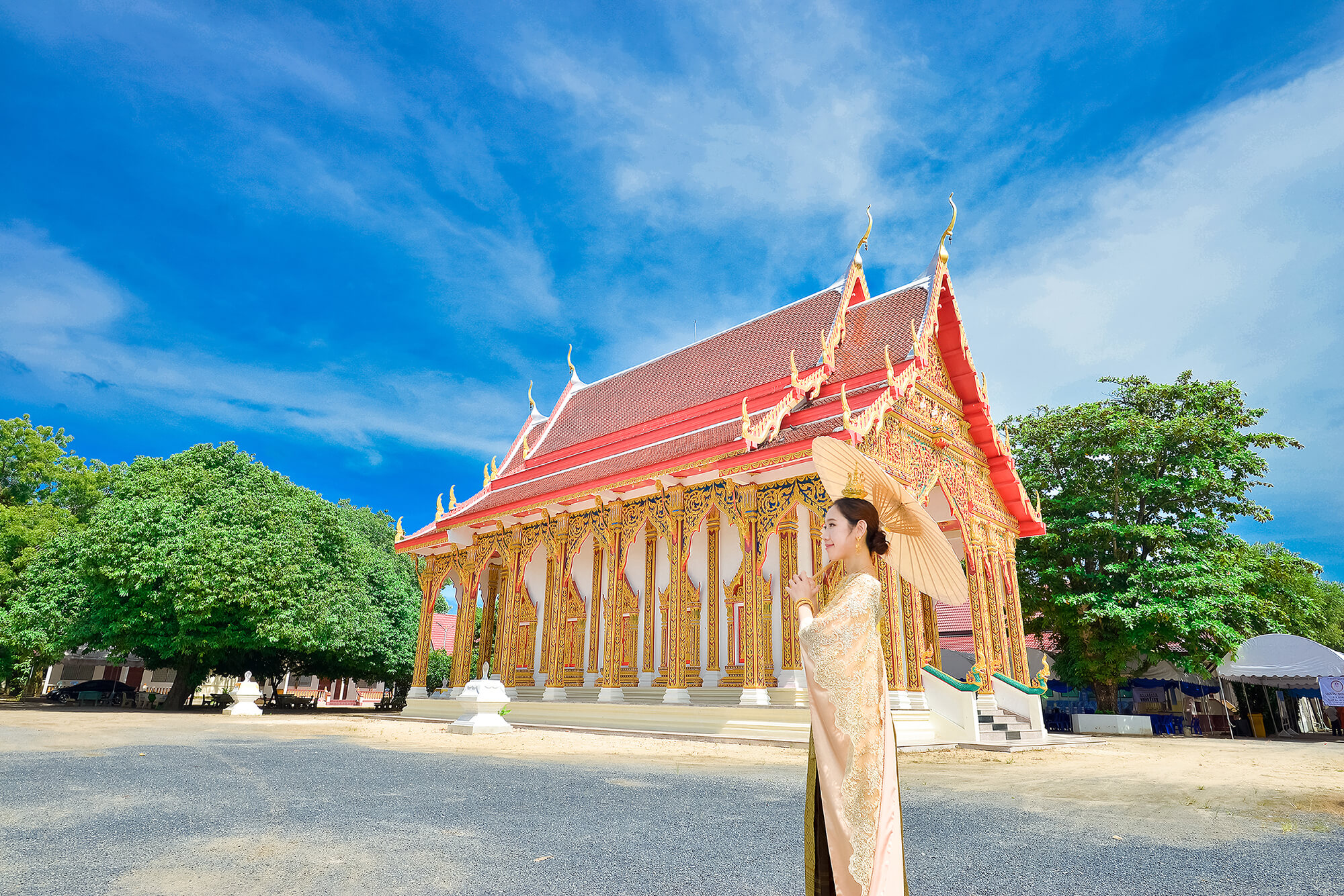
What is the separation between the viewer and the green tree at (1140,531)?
1658 cm

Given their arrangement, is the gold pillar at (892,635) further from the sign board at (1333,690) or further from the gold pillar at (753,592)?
the sign board at (1333,690)

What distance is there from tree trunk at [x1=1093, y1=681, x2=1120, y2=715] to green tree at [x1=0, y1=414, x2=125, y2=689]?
25.1 m

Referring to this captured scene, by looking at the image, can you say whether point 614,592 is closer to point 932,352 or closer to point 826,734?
point 932,352

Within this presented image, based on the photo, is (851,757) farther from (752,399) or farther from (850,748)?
(752,399)

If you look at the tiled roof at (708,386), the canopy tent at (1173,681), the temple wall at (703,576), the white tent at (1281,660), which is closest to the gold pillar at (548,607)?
the tiled roof at (708,386)

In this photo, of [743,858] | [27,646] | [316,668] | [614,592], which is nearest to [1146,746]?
[614,592]

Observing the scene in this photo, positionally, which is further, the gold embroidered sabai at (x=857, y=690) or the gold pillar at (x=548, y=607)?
the gold pillar at (x=548, y=607)

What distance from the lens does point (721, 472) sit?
11.5 meters

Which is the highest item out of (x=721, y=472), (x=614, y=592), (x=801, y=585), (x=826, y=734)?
(x=721, y=472)

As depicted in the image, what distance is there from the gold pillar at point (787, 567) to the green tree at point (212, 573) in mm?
11025

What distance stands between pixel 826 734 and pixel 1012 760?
7.72m

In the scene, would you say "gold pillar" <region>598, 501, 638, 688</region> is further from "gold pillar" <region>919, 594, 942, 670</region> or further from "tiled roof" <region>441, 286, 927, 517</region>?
"gold pillar" <region>919, 594, 942, 670</region>

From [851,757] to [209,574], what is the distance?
55.3 ft

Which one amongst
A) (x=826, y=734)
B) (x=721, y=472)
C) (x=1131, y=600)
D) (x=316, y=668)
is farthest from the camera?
(x=316, y=668)
